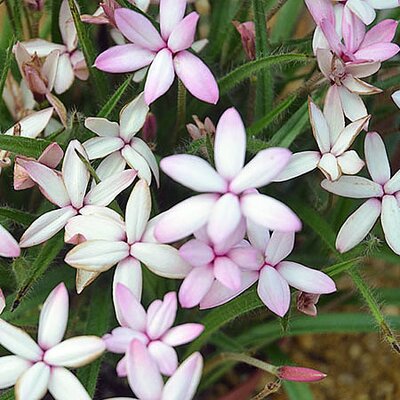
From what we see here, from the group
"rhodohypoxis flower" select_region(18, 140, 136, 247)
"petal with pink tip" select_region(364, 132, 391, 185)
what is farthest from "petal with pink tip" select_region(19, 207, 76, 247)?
"petal with pink tip" select_region(364, 132, 391, 185)

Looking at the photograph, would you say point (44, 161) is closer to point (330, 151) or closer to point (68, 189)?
point (68, 189)

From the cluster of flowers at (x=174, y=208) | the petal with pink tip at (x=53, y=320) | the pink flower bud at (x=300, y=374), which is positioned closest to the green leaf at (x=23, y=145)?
the cluster of flowers at (x=174, y=208)

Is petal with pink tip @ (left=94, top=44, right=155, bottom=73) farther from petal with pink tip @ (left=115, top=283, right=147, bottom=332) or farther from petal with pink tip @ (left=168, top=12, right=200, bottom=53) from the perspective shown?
petal with pink tip @ (left=115, top=283, right=147, bottom=332)

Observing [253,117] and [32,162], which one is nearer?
[32,162]

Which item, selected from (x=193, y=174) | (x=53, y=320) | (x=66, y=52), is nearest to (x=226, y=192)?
(x=193, y=174)

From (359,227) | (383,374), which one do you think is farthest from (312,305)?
(383,374)

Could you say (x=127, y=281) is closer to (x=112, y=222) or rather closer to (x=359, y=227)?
(x=112, y=222)
